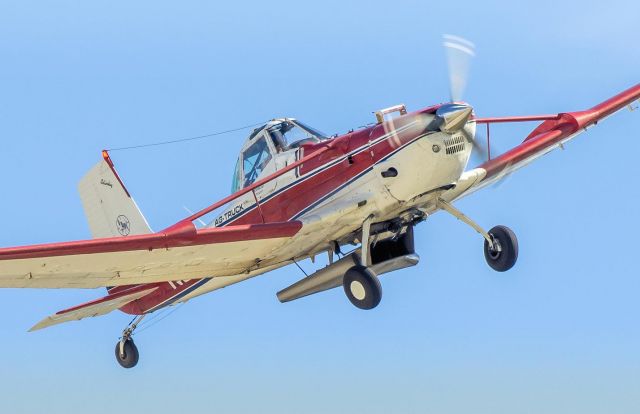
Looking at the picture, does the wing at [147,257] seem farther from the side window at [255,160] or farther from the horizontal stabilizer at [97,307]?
the horizontal stabilizer at [97,307]

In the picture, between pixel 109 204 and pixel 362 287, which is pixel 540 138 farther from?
pixel 109 204

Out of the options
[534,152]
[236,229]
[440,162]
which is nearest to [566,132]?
[534,152]

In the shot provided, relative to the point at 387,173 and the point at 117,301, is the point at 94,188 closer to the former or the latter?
the point at 117,301

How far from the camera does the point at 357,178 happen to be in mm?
21641

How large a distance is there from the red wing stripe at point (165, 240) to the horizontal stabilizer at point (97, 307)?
469 centimetres

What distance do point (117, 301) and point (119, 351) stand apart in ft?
6.41

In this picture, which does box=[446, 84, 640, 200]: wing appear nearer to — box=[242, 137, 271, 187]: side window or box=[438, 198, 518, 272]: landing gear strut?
box=[438, 198, 518, 272]: landing gear strut

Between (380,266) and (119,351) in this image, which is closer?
(380,266)

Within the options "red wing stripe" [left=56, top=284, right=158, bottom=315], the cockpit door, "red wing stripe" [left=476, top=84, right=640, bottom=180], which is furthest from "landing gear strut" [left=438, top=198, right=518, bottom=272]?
"red wing stripe" [left=56, top=284, right=158, bottom=315]

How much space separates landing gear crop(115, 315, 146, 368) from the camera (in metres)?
26.6

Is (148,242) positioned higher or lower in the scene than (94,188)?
lower

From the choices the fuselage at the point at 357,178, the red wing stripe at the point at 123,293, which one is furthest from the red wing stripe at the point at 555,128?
the red wing stripe at the point at 123,293

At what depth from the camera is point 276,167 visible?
22.7 meters

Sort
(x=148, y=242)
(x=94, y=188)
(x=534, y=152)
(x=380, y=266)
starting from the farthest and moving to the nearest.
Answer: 1. (x=94, y=188)
2. (x=534, y=152)
3. (x=380, y=266)
4. (x=148, y=242)
